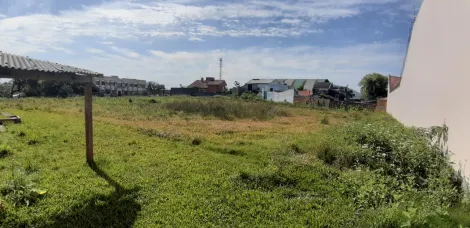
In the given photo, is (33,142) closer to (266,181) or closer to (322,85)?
(266,181)

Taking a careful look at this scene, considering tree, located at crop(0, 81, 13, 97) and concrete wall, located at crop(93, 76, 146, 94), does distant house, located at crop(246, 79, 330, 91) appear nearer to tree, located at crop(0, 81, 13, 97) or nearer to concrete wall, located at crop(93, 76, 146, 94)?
concrete wall, located at crop(93, 76, 146, 94)

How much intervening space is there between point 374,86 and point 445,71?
125 feet

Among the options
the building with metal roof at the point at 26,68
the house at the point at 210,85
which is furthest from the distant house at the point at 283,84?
the building with metal roof at the point at 26,68

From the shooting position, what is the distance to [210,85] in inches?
2379

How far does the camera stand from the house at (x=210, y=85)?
59188 mm

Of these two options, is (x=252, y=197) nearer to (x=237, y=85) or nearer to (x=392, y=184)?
(x=392, y=184)

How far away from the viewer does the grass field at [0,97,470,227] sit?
11.4ft

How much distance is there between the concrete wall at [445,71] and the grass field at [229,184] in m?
0.63

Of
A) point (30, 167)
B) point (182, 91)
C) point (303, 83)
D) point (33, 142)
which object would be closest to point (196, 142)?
point (30, 167)

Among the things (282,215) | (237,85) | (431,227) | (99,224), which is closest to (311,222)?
(282,215)

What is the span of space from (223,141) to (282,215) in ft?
15.7

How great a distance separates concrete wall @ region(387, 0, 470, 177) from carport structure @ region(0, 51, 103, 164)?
20.0ft

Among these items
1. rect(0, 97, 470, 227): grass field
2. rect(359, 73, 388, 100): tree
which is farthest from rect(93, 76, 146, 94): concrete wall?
rect(0, 97, 470, 227): grass field

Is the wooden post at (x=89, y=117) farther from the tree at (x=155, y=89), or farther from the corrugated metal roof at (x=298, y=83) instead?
the tree at (x=155, y=89)
